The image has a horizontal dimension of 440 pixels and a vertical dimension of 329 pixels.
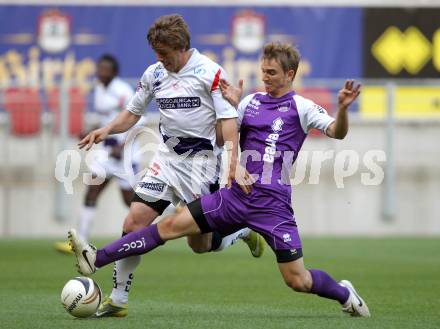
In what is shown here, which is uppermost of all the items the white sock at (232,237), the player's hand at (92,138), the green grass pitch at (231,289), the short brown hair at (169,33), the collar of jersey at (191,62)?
the short brown hair at (169,33)

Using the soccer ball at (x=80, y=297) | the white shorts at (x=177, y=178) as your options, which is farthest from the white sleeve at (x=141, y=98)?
the soccer ball at (x=80, y=297)

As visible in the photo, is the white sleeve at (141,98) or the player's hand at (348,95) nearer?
the player's hand at (348,95)

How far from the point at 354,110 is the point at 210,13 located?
11.3 ft

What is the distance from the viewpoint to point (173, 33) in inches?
332

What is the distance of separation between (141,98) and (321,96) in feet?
37.6

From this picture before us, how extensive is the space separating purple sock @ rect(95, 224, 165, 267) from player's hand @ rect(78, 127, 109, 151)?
769 mm

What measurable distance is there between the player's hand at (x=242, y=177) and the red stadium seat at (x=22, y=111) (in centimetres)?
1144

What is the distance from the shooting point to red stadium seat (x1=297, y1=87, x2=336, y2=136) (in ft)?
65.6

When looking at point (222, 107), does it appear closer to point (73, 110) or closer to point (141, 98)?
point (141, 98)

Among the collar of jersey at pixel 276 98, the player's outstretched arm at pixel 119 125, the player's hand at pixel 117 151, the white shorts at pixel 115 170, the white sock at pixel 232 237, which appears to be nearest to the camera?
the collar of jersey at pixel 276 98

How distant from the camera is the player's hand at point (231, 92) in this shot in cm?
851

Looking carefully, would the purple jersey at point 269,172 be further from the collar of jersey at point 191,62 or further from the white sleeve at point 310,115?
the collar of jersey at point 191,62

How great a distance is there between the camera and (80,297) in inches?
323

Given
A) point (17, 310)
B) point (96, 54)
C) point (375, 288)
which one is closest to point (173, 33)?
point (17, 310)
